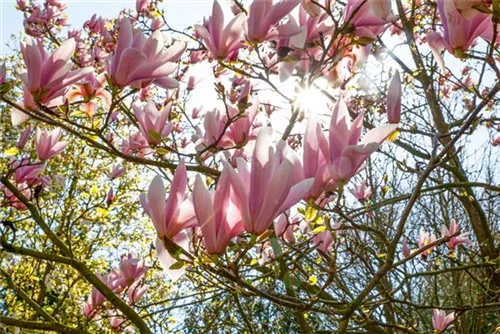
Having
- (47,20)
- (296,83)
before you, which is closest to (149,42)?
(296,83)

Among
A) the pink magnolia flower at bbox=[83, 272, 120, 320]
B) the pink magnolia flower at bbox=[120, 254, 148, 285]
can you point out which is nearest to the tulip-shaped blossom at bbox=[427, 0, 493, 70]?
the pink magnolia flower at bbox=[120, 254, 148, 285]

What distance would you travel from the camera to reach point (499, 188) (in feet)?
5.34

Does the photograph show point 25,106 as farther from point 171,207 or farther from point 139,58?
point 171,207

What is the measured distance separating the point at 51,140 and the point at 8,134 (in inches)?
277

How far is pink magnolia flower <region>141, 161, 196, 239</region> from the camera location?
0.77 metres

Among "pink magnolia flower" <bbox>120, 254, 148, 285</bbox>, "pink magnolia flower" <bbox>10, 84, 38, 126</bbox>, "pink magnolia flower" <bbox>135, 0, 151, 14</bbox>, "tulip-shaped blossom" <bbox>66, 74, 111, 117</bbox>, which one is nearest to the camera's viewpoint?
"pink magnolia flower" <bbox>10, 84, 38, 126</bbox>

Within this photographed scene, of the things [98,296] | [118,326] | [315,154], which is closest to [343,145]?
[315,154]

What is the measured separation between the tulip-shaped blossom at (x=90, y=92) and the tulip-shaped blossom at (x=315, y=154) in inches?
28.7

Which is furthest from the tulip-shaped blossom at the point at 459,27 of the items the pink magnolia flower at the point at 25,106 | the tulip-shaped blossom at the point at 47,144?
the tulip-shaped blossom at the point at 47,144

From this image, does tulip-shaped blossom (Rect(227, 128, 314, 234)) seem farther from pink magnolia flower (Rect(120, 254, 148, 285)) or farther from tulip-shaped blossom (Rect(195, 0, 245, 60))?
pink magnolia flower (Rect(120, 254, 148, 285))

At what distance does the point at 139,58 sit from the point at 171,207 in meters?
0.52

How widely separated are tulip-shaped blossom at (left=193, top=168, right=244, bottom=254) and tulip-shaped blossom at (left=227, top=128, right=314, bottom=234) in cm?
2

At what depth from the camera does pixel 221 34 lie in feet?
4.19

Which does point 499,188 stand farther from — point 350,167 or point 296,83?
point 350,167
